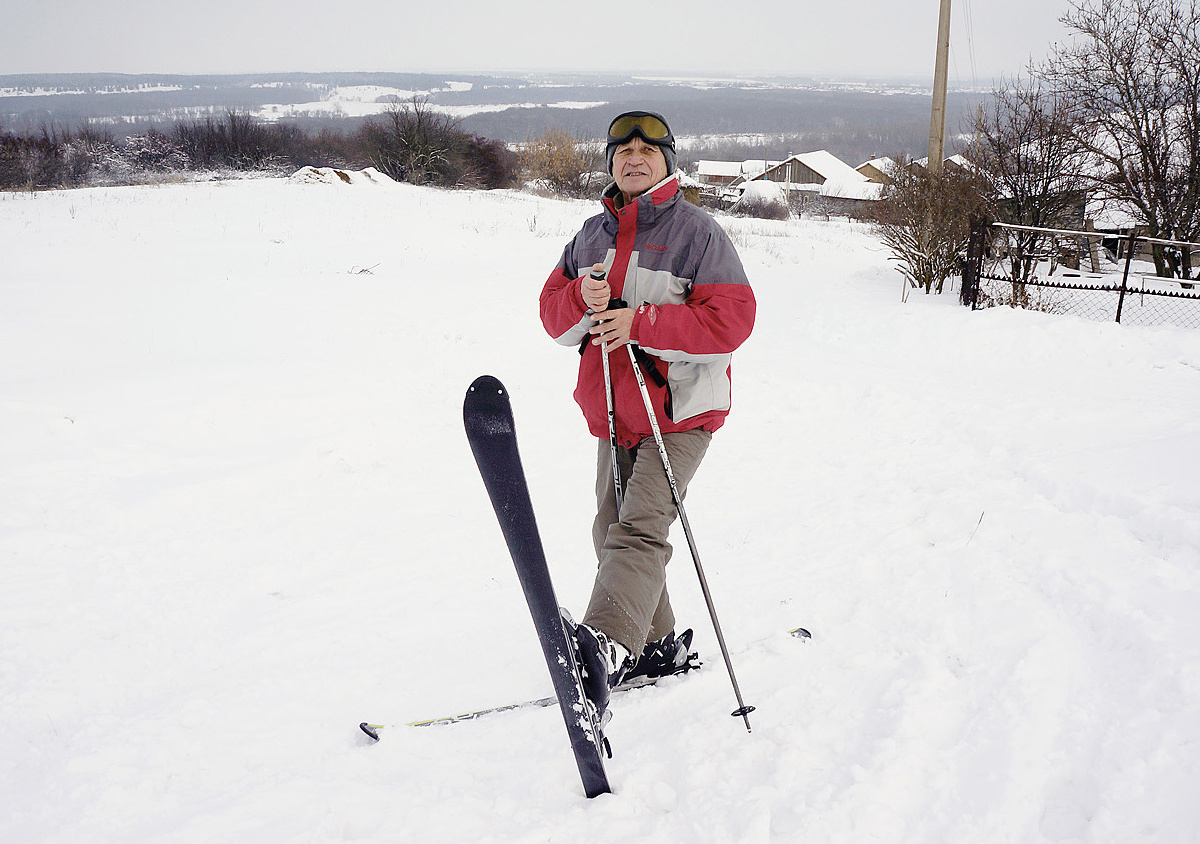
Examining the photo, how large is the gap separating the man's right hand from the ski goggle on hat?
1.58 ft

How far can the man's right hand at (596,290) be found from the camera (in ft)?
6.79

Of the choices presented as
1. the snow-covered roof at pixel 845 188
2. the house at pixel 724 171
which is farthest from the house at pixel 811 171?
the house at pixel 724 171

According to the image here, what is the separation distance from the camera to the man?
2072 millimetres

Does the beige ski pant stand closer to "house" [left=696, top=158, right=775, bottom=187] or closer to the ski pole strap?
the ski pole strap

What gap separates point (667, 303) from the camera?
2.19 m

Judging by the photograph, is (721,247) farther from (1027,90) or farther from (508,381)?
(1027,90)

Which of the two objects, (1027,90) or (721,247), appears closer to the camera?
(721,247)

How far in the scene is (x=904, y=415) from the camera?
5.36m

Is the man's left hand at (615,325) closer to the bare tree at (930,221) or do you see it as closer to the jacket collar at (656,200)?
the jacket collar at (656,200)

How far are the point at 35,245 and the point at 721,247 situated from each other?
11.2m

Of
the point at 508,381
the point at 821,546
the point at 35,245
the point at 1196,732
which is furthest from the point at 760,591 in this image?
the point at 35,245

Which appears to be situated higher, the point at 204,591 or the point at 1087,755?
the point at 1087,755

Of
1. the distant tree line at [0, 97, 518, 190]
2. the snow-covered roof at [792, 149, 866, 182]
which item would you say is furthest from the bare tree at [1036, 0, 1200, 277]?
the snow-covered roof at [792, 149, 866, 182]

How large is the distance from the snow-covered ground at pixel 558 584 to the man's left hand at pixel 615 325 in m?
1.20
